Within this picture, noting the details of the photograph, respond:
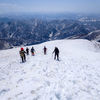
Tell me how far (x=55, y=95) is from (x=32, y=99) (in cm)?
193

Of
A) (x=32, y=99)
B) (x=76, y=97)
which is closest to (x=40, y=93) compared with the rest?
(x=32, y=99)

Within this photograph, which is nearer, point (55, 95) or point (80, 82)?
point (55, 95)

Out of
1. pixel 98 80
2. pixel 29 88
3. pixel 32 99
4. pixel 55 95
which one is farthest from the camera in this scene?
pixel 98 80

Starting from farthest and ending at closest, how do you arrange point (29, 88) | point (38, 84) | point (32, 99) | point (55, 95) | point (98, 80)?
point (98, 80), point (38, 84), point (29, 88), point (55, 95), point (32, 99)

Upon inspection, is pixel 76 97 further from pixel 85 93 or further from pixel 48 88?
pixel 48 88

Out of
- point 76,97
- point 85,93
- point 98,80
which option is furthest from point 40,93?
point 98,80

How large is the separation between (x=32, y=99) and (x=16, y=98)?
4.24 feet

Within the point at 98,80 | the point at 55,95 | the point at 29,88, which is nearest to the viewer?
the point at 55,95

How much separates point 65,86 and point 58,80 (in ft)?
3.65

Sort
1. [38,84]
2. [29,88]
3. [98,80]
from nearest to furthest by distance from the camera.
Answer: [29,88] < [38,84] < [98,80]

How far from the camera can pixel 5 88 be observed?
6902mm

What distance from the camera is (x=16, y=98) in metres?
5.72

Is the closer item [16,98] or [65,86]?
[16,98]

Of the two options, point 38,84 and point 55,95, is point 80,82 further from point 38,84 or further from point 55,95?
point 38,84
